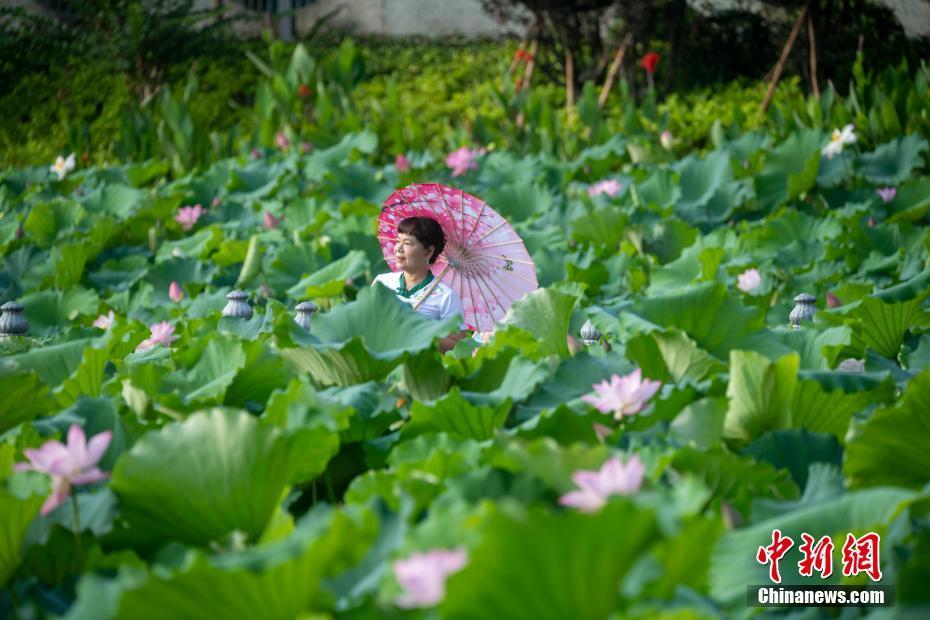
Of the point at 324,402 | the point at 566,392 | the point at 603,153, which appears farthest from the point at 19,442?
the point at 603,153

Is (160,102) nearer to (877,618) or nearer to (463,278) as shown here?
(463,278)

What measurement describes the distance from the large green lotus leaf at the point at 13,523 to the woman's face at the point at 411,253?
2059mm

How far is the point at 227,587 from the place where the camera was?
1096 millimetres

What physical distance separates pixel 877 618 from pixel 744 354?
1.77ft

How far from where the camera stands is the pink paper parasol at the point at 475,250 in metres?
3.32

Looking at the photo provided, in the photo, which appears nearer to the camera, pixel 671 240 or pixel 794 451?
pixel 794 451

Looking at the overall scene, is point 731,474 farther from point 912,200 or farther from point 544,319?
point 912,200

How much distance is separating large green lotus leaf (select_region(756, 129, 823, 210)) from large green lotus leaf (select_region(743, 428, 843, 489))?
3.77 meters

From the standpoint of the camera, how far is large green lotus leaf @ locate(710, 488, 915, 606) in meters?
1.24

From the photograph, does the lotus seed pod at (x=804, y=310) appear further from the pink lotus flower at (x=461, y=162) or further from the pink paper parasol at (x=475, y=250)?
the pink lotus flower at (x=461, y=162)

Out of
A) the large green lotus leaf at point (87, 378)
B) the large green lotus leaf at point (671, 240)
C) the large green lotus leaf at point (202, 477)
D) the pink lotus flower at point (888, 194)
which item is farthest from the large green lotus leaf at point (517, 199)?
the large green lotus leaf at point (202, 477)

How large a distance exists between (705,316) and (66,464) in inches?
42.0

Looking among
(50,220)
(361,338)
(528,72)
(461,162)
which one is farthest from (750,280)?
(528,72)

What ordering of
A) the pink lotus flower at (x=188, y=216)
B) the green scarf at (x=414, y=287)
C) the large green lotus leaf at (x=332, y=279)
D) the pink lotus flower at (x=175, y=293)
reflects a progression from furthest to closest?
the pink lotus flower at (x=188, y=216), the pink lotus flower at (x=175, y=293), the green scarf at (x=414, y=287), the large green lotus leaf at (x=332, y=279)
